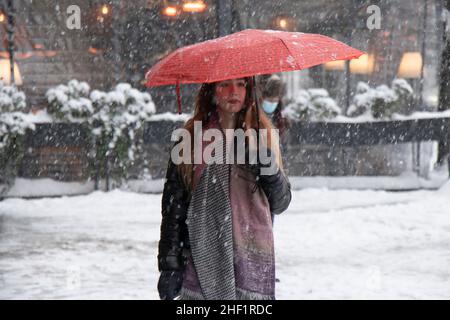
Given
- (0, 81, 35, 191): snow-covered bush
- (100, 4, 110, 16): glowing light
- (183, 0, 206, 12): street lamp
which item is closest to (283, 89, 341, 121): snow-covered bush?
(183, 0, 206, 12): street lamp

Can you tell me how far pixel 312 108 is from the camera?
12609 millimetres

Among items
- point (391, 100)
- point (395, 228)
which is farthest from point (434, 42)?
point (395, 228)

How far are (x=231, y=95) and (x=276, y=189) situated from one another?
1.66 ft

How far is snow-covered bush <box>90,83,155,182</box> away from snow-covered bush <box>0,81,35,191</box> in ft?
3.76

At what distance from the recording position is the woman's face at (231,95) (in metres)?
3.38

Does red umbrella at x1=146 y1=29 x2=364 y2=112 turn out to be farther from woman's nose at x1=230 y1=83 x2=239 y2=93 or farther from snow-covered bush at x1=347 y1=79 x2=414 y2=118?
snow-covered bush at x1=347 y1=79 x2=414 y2=118

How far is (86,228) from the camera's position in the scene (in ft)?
30.4

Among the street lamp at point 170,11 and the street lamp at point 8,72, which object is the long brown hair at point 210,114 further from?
the street lamp at point 170,11

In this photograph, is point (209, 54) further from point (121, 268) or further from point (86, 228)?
point (86, 228)

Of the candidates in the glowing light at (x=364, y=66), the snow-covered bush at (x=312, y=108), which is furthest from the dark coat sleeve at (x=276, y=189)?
the glowing light at (x=364, y=66)

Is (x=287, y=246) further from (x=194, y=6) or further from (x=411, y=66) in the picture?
Result: (x=411, y=66)

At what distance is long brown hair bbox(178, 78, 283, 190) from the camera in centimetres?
339

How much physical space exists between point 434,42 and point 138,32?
6.36m

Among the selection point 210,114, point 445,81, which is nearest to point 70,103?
Answer: point 445,81
